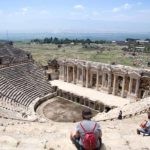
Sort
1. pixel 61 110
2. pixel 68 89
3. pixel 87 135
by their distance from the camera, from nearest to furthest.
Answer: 1. pixel 87 135
2. pixel 61 110
3. pixel 68 89

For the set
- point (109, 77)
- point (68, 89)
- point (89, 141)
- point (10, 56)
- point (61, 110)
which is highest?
point (89, 141)

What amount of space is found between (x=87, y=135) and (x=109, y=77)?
32283 mm

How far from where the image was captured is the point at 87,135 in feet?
21.8

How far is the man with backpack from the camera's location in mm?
6566

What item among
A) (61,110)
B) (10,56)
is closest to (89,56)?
(10,56)

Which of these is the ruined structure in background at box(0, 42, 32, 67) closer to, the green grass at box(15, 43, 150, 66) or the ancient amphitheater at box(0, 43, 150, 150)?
the ancient amphitheater at box(0, 43, 150, 150)

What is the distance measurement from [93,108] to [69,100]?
4679mm

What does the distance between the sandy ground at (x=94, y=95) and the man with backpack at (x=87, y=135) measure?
88.6 feet

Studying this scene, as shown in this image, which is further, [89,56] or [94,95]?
[89,56]

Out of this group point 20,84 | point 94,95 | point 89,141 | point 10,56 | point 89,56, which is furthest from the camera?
point 89,56

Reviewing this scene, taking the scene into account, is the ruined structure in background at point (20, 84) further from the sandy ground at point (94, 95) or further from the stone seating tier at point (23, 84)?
the sandy ground at point (94, 95)

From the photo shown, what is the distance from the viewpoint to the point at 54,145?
317 inches

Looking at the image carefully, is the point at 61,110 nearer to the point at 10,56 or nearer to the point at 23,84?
the point at 23,84

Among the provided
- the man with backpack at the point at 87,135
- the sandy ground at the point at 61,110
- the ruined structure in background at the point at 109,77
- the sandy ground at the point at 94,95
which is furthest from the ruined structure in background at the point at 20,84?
the man with backpack at the point at 87,135
